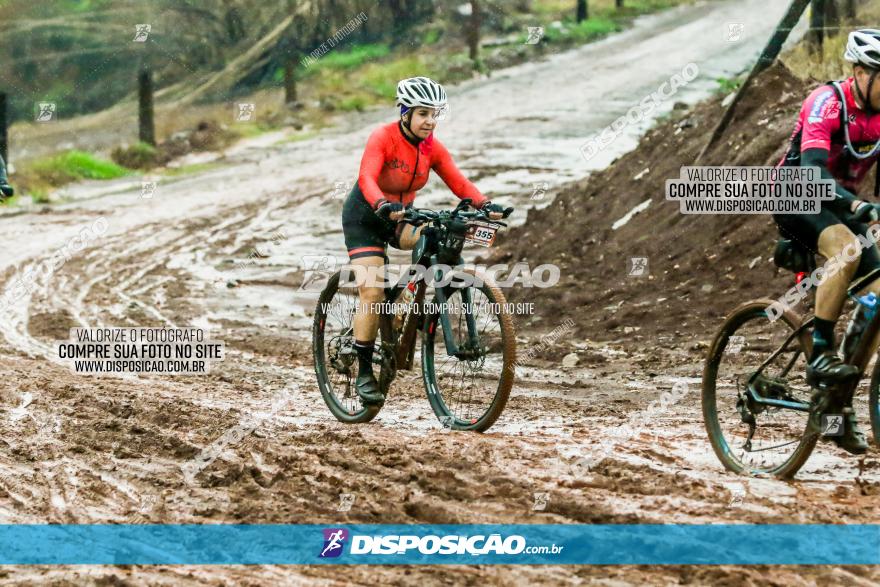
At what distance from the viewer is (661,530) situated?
17.6ft

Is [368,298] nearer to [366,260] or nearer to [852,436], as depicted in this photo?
[366,260]

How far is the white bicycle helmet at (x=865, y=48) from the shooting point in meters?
5.91

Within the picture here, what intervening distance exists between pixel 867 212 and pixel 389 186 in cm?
319

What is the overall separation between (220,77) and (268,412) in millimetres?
26170

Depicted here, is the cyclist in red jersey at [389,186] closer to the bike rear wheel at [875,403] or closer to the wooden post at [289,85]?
the bike rear wheel at [875,403]

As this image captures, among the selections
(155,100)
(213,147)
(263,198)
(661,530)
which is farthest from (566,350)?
(155,100)

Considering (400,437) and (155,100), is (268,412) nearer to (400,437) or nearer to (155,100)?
(400,437)

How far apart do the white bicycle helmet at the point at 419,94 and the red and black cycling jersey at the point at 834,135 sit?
2326 mm

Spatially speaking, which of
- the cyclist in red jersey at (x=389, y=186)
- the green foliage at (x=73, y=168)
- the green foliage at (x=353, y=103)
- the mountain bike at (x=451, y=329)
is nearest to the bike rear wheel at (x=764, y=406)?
the mountain bike at (x=451, y=329)

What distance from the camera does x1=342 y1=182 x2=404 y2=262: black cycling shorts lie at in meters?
7.92

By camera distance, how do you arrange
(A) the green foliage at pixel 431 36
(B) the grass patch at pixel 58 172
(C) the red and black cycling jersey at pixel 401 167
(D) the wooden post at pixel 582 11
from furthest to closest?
(D) the wooden post at pixel 582 11
(A) the green foliage at pixel 431 36
(B) the grass patch at pixel 58 172
(C) the red and black cycling jersey at pixel 401 167

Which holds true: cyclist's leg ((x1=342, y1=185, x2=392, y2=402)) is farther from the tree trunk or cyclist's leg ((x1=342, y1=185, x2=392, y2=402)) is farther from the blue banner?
the tree trunk

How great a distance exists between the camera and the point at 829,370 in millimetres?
5938

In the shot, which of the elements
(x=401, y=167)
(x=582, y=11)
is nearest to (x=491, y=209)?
(x=401, y=167)
